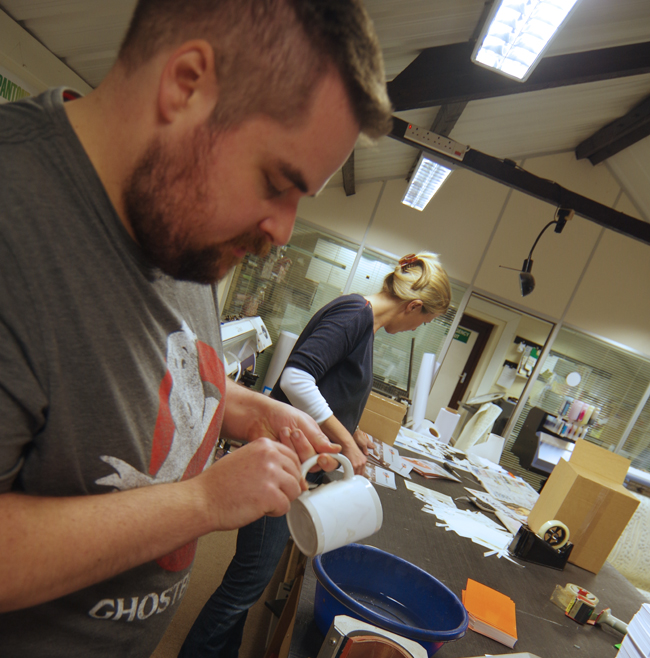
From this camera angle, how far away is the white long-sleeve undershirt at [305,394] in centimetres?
131

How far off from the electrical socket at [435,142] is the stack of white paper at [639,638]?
3132 mm

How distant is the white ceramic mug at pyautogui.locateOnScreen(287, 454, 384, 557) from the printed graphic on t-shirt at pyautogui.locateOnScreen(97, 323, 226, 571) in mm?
176

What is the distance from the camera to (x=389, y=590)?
0.94 m

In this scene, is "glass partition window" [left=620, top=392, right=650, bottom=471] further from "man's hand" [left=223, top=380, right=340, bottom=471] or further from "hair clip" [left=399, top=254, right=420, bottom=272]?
"man's hand" [left=223, top=380, right=340, bottom=471]

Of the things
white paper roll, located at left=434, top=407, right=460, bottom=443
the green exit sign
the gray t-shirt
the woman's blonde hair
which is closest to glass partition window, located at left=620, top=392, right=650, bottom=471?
the green exit sign

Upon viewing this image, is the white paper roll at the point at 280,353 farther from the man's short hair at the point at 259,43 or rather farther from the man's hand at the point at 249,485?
the man's short hair at the point at 259,43

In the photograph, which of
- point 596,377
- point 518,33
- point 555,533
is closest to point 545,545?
point 555,533

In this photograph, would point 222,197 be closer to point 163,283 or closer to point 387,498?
point 163,283

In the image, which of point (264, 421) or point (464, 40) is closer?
point (264, 421)

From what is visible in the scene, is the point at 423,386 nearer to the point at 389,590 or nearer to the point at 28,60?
the point at 389,590

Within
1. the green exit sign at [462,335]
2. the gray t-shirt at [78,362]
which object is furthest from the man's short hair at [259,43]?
the green exit sign at [462,335]

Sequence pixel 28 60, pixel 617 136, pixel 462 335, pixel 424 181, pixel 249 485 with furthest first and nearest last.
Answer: pixel 462 335
pixel 617 136
pixel 424 181
pixel 28 60
pixel 249 485

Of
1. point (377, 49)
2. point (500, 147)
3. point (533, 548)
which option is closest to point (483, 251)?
point (500, 147)

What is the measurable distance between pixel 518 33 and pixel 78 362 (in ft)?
8.05
